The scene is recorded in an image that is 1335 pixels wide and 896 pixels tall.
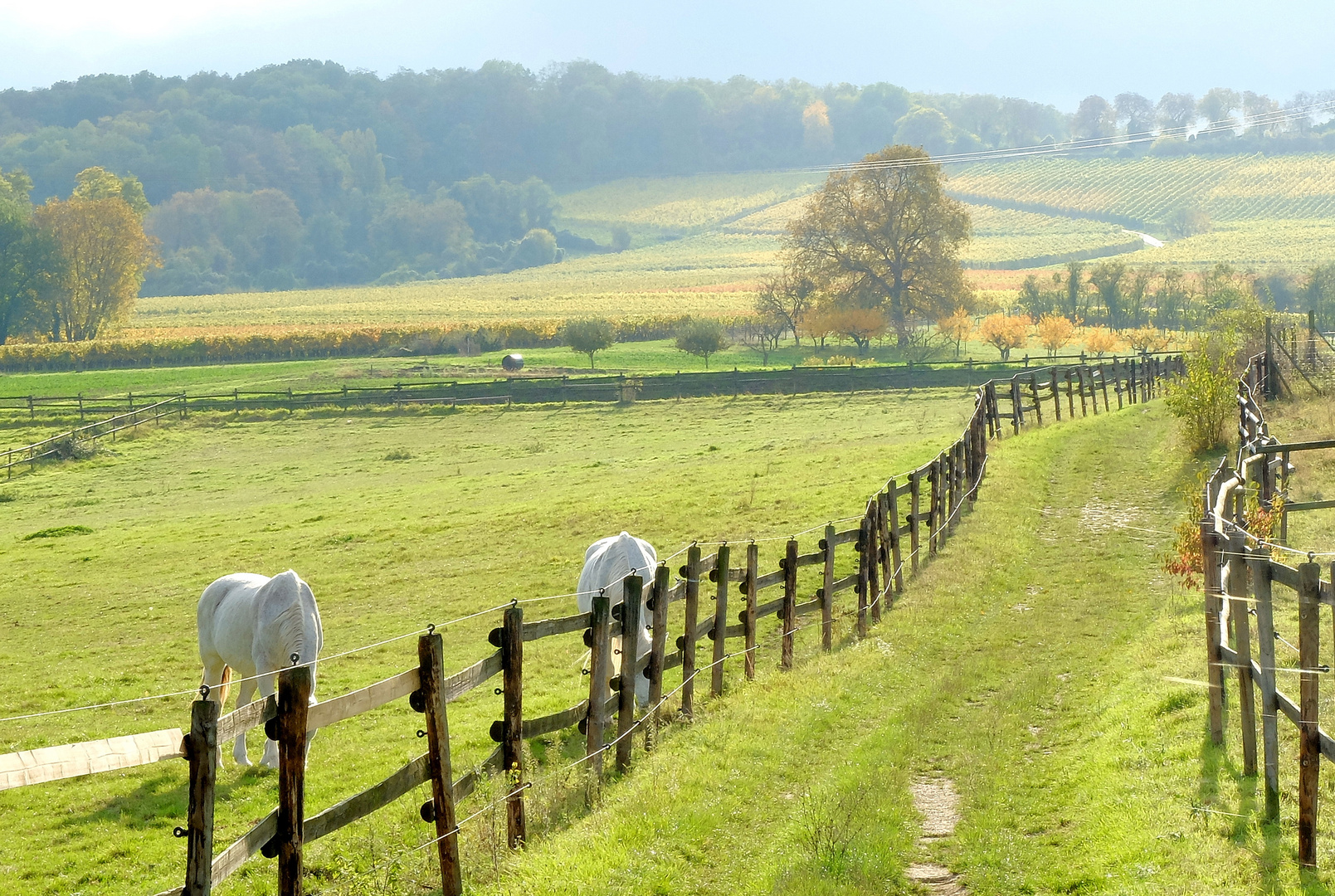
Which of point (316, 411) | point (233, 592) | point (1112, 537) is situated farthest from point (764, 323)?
point (233, 592)

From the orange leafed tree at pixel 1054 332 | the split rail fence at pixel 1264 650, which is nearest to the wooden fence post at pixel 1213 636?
the split rail fence at pixel 1264 650

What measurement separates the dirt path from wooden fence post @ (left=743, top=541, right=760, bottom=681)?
304 centimetres

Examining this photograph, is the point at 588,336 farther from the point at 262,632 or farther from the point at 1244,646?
the point at 1244,646

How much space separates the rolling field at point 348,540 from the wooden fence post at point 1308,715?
176 inches

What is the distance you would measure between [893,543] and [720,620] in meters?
5.31

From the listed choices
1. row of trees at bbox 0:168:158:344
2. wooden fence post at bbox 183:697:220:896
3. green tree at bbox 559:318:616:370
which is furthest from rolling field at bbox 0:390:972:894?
row of trees at bbox 0:168:158:344

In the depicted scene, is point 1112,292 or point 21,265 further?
point 21,265

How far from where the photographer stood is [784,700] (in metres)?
10.6

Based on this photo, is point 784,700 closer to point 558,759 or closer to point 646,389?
point 558,759

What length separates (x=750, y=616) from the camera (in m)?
11.8

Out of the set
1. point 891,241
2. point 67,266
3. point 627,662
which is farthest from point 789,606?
point 67,266

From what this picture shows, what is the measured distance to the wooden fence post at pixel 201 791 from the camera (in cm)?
503

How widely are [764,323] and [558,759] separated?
67201 millimetres

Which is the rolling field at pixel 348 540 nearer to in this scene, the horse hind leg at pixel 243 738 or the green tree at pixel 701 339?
the horse hind leg at pixel 243 738
